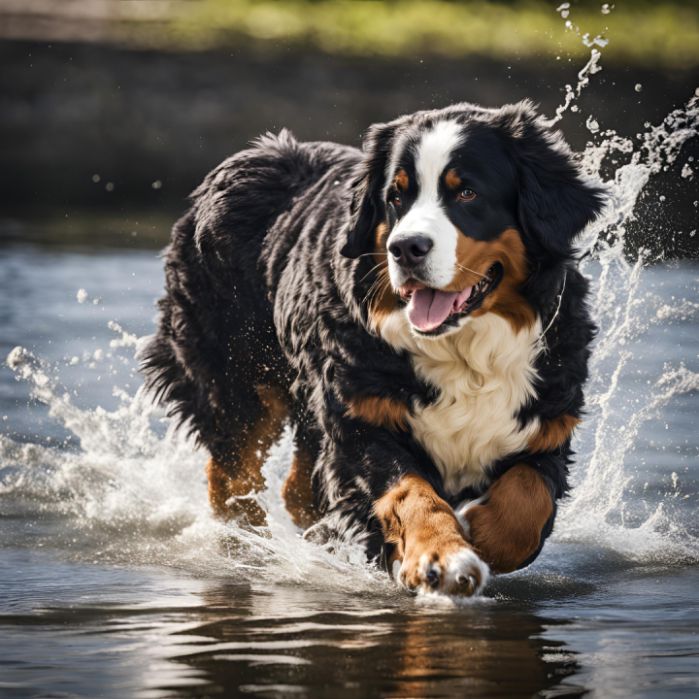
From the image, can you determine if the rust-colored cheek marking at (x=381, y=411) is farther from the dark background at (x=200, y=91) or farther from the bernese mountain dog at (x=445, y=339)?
the dark background at (x=200, y=91)

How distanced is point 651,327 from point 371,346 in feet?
15.2

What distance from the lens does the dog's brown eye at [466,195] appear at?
14.5ft

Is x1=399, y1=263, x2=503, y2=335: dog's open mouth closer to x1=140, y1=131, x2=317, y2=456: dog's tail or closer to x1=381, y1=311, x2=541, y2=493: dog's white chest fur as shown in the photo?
x1=381, y1=311, x2=541, y2=493: dog's white chest fur

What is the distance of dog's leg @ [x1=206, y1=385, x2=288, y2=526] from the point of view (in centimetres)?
591

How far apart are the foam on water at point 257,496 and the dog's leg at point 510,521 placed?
0.41m

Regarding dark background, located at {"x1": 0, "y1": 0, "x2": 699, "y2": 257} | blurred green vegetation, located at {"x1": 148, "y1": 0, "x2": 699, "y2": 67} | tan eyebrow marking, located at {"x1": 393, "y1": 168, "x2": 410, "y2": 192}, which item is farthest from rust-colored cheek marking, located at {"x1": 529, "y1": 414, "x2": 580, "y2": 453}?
blurred green vegetation, located at {"x1": 148, "y1": 0, "x2": 699, "y2": 67}

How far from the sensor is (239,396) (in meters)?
5.93

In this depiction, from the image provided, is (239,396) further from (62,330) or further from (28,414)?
(62,330)

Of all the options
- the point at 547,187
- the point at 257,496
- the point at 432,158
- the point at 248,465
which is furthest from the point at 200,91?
the point at 432,158

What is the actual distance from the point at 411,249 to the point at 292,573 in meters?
1.40

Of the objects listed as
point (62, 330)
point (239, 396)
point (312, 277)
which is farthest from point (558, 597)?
point (62, 330)

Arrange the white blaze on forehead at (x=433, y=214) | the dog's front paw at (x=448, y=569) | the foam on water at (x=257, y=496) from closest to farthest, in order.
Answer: the dog's front paw at (x=448, y=569), the white blaze on forehead at (x=433, y=214), the foam on water at (x=257, y=496)

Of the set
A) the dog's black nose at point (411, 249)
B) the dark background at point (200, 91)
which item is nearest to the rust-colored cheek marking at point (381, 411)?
the dog's black nose at point (411, 249)

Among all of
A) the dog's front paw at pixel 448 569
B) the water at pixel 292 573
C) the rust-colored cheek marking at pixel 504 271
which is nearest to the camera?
the water at pixel 292 573
